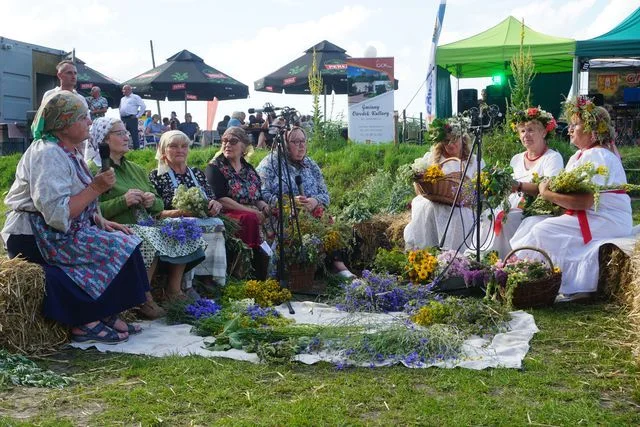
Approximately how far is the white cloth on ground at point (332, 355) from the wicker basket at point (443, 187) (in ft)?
5.41

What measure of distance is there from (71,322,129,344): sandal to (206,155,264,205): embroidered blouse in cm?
217

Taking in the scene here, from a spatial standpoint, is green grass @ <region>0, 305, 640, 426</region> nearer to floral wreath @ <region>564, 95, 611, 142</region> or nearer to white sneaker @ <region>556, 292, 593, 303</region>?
white sneaker @ <region>556, 292, 593, 303</region>

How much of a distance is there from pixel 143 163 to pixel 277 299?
7941 millimetres

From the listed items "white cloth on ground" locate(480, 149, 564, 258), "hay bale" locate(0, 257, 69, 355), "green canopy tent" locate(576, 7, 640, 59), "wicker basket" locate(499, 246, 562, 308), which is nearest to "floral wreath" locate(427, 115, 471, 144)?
"white cloth on ground" locate(480, 149, 564, 258)

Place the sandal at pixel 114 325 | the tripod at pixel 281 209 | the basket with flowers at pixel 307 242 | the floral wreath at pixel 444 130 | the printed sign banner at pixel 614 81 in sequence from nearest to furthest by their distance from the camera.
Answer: the sandal at pixel 114 325, the tripod at pixel 281 209, the basket with flowers at pixel 307 242, the floral wreath at pixel 444 130, the printed sign banner at pixel 614 81

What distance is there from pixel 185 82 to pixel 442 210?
13.7m

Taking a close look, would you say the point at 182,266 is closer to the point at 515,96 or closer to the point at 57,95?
the point at 57,95

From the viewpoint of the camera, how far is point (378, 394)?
3590 mm

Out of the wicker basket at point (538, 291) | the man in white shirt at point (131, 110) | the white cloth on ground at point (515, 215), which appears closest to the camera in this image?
the wicker basket at point (538, 291)

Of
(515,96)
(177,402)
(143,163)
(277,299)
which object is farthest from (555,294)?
(143,163)

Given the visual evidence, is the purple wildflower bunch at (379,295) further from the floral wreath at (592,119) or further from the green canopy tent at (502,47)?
the green canopy tent at (502,47)

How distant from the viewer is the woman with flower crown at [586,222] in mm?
5723

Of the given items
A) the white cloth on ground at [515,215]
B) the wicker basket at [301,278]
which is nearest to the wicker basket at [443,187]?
the white cloth on ground at [515,215]

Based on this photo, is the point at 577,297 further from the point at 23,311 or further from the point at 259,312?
the point at 23,311
